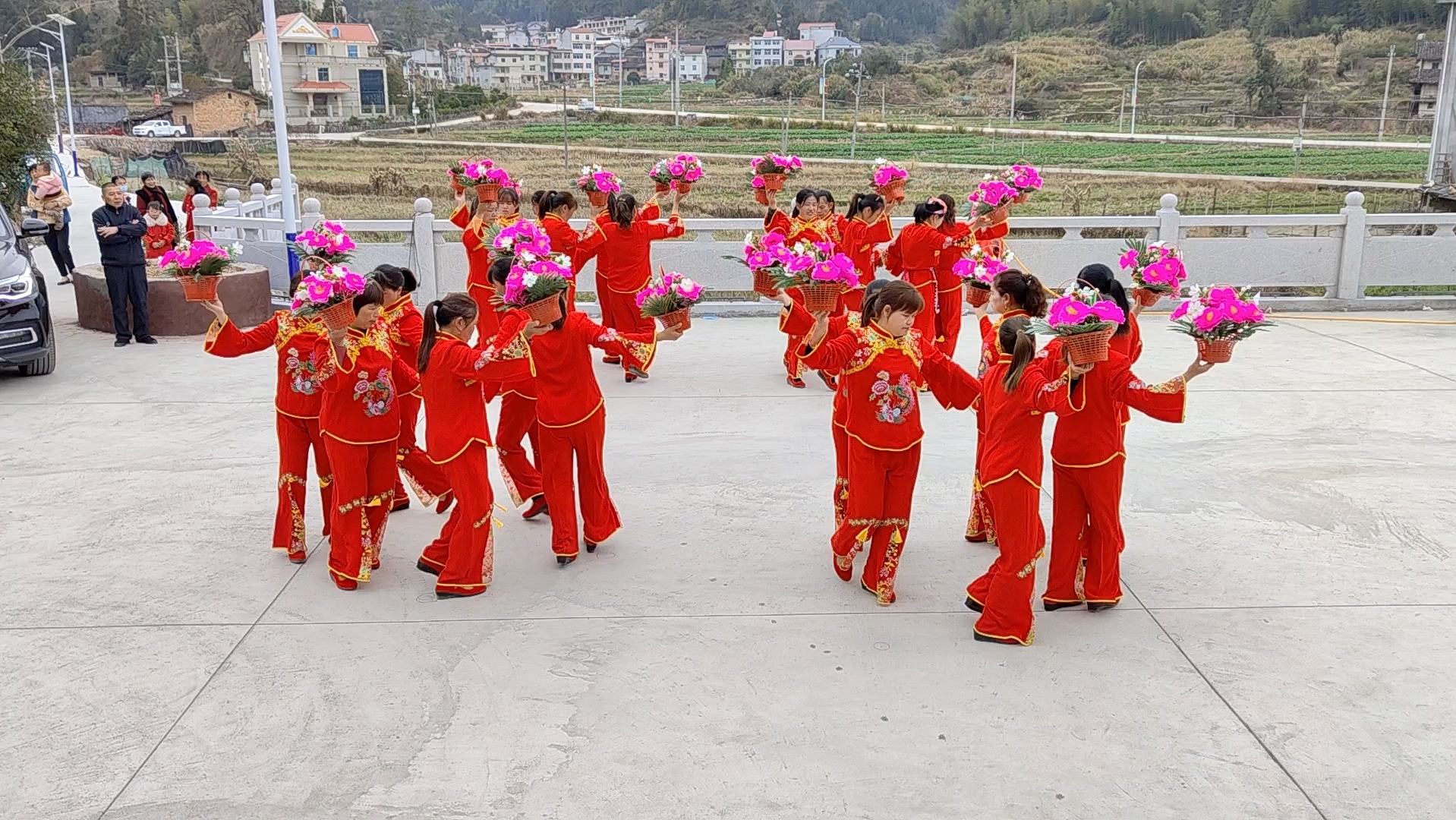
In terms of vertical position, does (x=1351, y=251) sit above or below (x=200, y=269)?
below

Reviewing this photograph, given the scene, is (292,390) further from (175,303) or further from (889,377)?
(175,303)

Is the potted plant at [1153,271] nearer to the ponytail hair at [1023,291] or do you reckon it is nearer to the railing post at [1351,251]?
the ponytail hair at [1023,291]

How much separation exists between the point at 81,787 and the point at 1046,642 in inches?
150

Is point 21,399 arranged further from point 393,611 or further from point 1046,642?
point 1046,642

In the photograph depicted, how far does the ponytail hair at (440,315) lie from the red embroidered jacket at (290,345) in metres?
0.54

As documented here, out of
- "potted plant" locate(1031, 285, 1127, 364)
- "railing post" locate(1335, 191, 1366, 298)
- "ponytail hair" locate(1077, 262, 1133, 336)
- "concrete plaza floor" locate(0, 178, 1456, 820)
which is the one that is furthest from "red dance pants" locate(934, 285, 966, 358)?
"railing post" locate(1335, 191, 1366, 298)

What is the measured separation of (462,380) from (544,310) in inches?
19.6

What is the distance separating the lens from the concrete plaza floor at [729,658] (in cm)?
418

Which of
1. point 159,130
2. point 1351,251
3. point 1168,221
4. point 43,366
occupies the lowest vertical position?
point 43,366

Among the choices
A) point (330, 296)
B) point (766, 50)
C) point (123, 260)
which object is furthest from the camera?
point (766, 50)

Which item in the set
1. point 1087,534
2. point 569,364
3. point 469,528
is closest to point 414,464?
point 469,528

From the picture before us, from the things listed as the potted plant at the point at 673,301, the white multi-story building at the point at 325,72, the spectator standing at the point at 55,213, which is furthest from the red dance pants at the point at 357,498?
the white multi-story building at the point at 325,72

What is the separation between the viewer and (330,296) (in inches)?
208

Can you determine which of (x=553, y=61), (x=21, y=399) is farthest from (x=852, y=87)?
(x=21, y=399)
